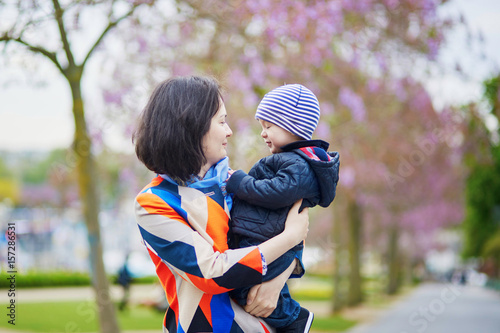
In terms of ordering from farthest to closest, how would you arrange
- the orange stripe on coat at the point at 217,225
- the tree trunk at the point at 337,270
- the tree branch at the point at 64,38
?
the tree trunk at the point at 337,270 → the tree branch at the point at 64,38 → the orange stripe on coat at the point at 217,225

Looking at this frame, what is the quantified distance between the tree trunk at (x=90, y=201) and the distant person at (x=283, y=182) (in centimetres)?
480

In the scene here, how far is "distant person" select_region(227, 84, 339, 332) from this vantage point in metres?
1.93

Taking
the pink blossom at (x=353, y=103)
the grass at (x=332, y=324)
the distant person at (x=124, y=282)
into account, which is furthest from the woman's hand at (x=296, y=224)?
the distant person at (x=124, y=282)

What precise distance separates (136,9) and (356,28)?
4267mm

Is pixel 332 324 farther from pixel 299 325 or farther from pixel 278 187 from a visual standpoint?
pixel 278 187

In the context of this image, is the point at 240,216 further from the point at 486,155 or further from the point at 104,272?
the point at 486,155

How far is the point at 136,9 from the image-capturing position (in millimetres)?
6754

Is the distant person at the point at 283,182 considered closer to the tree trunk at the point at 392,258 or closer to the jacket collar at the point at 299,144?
the jacket collar at the point at 299,144

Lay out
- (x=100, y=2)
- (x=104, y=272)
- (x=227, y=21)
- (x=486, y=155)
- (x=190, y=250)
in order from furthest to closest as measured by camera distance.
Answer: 1. (x=486, y=155)
2. (x=227, y=21)
3. (x=104, y=272)
4. (x=100, y=2)
5. (x=190, y=250)

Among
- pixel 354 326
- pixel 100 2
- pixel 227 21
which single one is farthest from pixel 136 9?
pixel 354 326

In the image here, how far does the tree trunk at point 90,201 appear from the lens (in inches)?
258

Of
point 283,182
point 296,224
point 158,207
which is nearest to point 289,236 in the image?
point 296,224

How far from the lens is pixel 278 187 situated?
1922mm

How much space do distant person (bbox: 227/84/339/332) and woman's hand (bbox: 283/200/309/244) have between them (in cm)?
2
